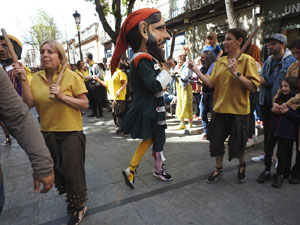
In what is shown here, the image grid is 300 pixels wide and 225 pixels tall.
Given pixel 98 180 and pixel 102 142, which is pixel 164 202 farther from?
pixel 102 142

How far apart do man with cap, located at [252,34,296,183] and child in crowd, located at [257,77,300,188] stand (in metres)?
0.12

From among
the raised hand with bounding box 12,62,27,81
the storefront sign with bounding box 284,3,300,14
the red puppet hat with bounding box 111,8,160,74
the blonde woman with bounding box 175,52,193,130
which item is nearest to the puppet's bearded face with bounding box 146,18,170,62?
the red puppet hat with bounding box 111,8,160,74

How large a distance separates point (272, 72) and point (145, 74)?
210cm

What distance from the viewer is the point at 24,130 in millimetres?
1349

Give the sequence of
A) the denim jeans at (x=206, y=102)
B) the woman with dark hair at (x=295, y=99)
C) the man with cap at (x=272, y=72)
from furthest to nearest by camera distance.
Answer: the denim jeans at (x=206, y=102), the man with cap at (x=272, y=72), the woman with dark hair at (x=295, y=99)

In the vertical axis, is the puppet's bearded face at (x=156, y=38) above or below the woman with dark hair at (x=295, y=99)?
above

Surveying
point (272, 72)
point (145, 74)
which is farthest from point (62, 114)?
point (272, 72)

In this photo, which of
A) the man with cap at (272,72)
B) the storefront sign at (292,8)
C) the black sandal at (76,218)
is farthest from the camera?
the storefront sign at (292,8)

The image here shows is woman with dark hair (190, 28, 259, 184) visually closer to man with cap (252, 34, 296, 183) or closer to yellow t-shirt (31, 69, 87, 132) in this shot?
man with cap (252, 34, 296, 183)

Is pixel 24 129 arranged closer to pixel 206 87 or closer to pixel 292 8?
pixel 206 87

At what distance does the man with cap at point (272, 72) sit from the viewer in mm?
3176

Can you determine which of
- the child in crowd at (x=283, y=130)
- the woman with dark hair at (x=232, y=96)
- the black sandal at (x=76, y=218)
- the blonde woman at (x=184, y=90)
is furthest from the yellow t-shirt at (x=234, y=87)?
the blonde woman at (x=184, y=90)

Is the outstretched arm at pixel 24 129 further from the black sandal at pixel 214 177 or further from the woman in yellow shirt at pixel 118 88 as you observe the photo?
the woman in yellow shirt at pixel 118 88

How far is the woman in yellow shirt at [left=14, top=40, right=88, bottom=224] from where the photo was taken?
2172 millimetres
